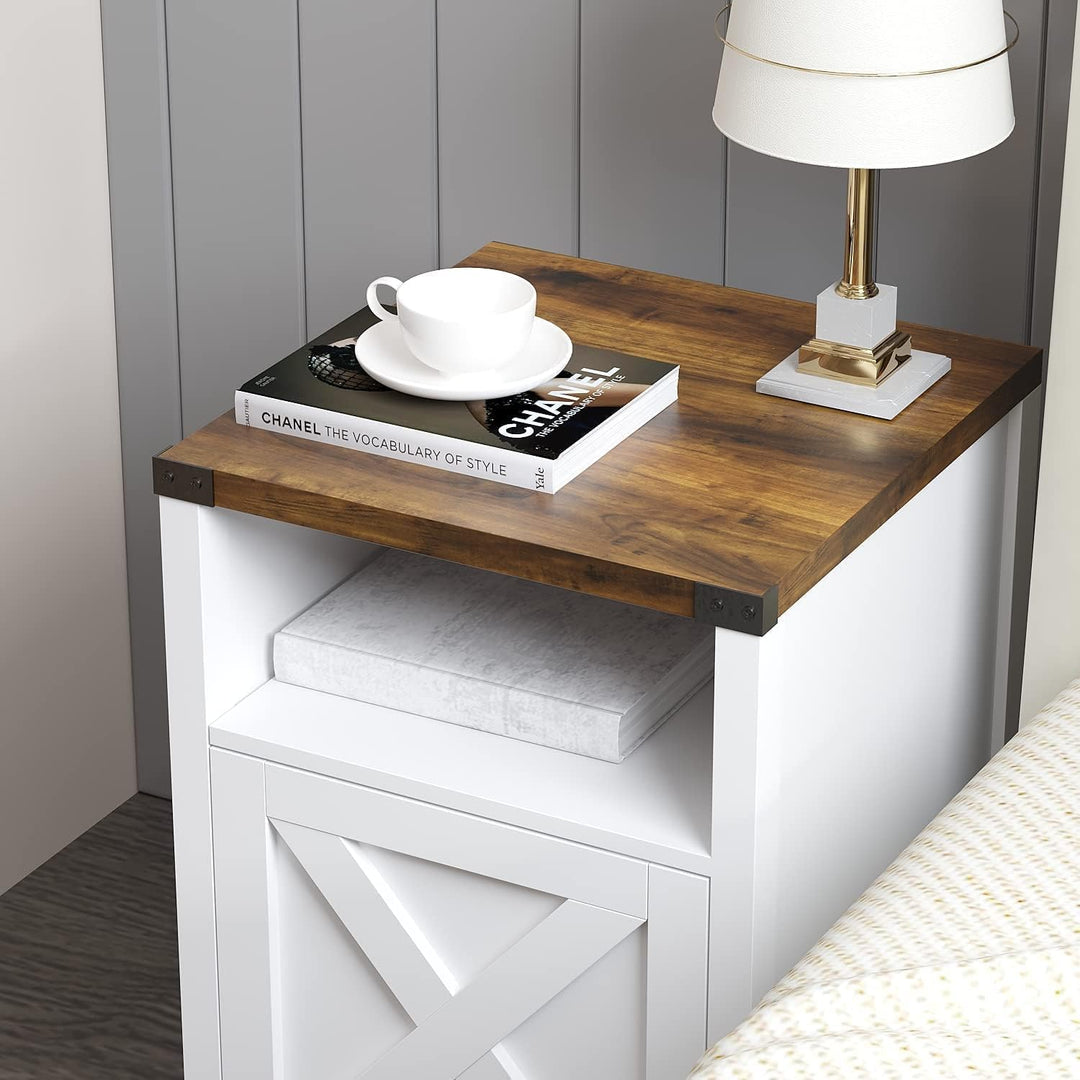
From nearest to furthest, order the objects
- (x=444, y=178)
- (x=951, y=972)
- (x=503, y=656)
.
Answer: (x=951, y=972) < (x=503, y=656) < (x=444, y=178)

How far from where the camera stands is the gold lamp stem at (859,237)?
3.63 feet

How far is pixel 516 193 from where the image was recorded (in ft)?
5.00

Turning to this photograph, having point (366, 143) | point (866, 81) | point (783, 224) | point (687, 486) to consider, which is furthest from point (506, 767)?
point (366, 143)

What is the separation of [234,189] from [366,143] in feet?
0.50

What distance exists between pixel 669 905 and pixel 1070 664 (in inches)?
14.0

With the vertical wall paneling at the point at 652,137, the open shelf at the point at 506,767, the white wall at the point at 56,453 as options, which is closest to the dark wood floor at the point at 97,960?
the white wall at the point at 56,453

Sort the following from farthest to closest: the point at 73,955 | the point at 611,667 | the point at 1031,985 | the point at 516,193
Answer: the point at 73,955 → the point at 516,193 → the point at 611,667 → the point at 1031,985

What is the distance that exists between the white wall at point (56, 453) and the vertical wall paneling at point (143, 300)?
0.5 inches

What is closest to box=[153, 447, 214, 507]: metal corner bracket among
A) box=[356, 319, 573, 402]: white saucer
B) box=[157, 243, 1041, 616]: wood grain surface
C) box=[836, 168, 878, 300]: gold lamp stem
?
box=[157, 243, 1041, 616]: wood grain surface

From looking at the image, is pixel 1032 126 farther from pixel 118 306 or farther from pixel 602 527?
pixel 118 306

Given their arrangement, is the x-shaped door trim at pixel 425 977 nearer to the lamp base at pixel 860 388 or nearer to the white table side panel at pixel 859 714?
the white table side panel at pixel 859 714

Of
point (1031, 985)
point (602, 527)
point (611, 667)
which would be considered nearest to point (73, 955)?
point (611, 667)

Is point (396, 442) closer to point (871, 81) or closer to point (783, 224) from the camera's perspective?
point (871, 81)

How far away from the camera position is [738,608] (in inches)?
36.5
